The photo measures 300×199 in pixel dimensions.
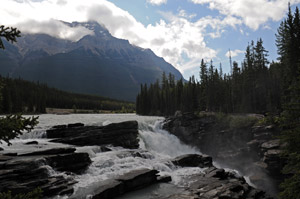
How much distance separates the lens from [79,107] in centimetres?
14475

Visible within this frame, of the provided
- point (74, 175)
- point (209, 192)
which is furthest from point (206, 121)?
point (74, 175)

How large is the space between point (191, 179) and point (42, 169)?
13695mm

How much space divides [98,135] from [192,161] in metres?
14.8

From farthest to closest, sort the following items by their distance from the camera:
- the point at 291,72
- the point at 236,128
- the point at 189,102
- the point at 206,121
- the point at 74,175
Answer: the point at 189,102, the point at 206,121, the point at 236,128, the point at 291,72, the point at 74,175

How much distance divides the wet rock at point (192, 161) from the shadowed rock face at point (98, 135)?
10.5 metres

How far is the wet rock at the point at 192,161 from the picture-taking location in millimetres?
24422

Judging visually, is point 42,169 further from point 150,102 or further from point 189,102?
point 150,102

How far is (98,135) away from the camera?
30766mm

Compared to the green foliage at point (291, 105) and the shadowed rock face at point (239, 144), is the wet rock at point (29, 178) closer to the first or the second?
the green foliage at point (291, 105)

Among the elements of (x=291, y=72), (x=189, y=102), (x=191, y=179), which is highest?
(x=291, y=72)

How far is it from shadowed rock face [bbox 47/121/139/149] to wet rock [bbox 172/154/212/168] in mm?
10489

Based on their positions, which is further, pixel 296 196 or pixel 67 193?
pixel 67 193

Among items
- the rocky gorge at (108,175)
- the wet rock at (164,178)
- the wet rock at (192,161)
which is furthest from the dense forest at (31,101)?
the wet rock at (192,161)

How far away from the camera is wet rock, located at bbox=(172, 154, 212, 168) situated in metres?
24.4
